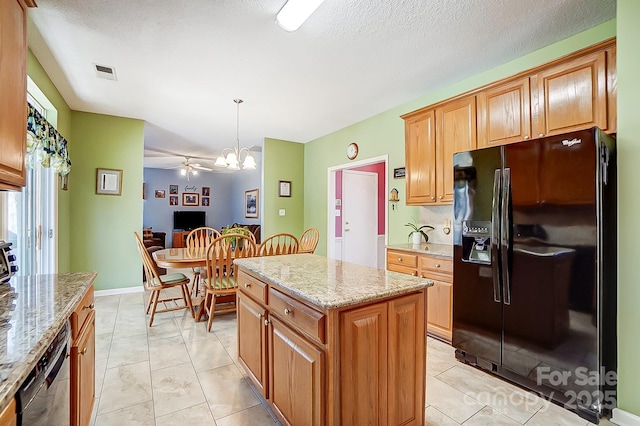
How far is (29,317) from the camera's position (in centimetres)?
104

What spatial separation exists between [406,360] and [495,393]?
105 cm

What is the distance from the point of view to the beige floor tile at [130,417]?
166cm

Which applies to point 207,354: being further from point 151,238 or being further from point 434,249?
point 151,238

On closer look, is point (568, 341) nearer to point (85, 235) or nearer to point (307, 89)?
point (307, 89)

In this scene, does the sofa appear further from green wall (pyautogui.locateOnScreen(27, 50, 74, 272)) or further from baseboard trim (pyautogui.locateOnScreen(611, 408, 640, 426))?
baseboard trim (pyautogui.locateOnScreen(611, 408, 640, 426))

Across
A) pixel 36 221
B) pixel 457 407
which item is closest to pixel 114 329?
pixel 36 221

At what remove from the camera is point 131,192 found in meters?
4.29

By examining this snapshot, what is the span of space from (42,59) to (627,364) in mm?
4774

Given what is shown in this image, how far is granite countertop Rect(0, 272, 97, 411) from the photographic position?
2.37 ft

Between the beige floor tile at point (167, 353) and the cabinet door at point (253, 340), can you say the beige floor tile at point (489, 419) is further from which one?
the beige floor tile at point (167, 353)

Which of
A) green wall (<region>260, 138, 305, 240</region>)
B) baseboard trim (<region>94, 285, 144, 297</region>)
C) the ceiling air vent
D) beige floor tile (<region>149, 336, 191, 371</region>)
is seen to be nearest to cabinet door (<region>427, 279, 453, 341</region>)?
beige floor tile (<region>149, 336, 191, 371</region>)

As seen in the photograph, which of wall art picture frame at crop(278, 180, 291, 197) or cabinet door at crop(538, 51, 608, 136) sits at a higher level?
cabinet door at crop(538, 51, 608, 136)

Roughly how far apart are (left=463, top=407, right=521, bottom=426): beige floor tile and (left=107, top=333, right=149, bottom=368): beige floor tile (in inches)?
93.1

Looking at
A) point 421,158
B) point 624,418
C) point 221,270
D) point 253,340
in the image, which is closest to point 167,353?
point 221,270
